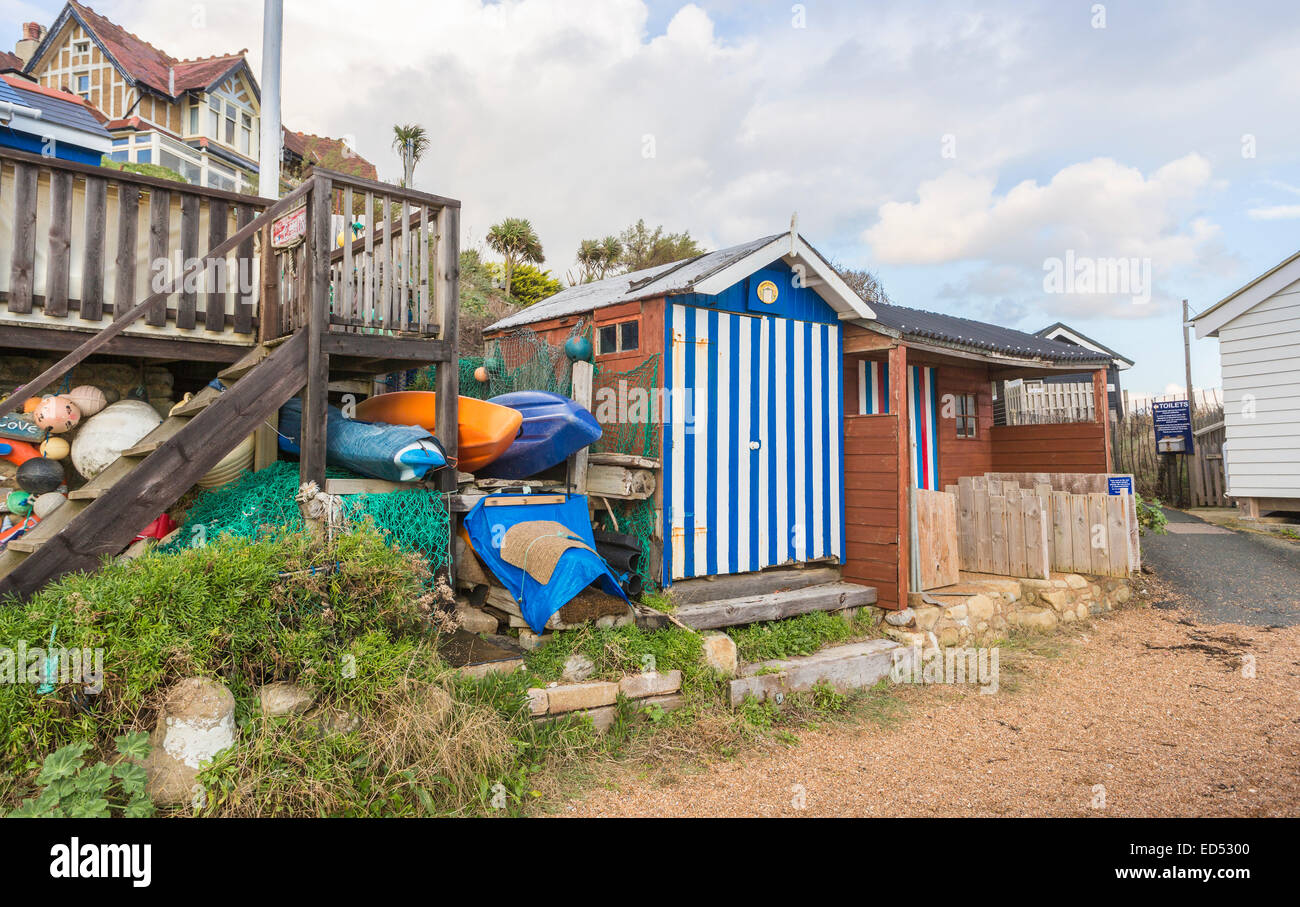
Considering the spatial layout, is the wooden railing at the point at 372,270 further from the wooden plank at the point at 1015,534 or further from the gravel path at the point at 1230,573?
the gravel path at the point at 1230,573

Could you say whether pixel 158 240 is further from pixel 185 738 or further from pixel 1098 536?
pixel 1098 536

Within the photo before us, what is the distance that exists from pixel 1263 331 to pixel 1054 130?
6.44 meters

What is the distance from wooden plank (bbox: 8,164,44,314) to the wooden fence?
9.36 metres

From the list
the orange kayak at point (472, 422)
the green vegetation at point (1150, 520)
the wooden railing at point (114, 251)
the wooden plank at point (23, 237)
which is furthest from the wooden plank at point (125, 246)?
the green vegetation at point (1150, 520)

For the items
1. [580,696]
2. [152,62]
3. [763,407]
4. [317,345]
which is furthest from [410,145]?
[580,696]

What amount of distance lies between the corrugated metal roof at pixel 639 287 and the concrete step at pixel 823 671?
3.28 metres

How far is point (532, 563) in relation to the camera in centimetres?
509

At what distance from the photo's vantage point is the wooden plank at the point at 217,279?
18.3 ft

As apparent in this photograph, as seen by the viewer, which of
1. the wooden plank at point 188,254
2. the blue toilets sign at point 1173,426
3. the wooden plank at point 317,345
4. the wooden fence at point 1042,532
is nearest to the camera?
the wooden plank at point 317,345

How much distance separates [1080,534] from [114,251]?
1044 cm

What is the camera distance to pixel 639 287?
282 inches
